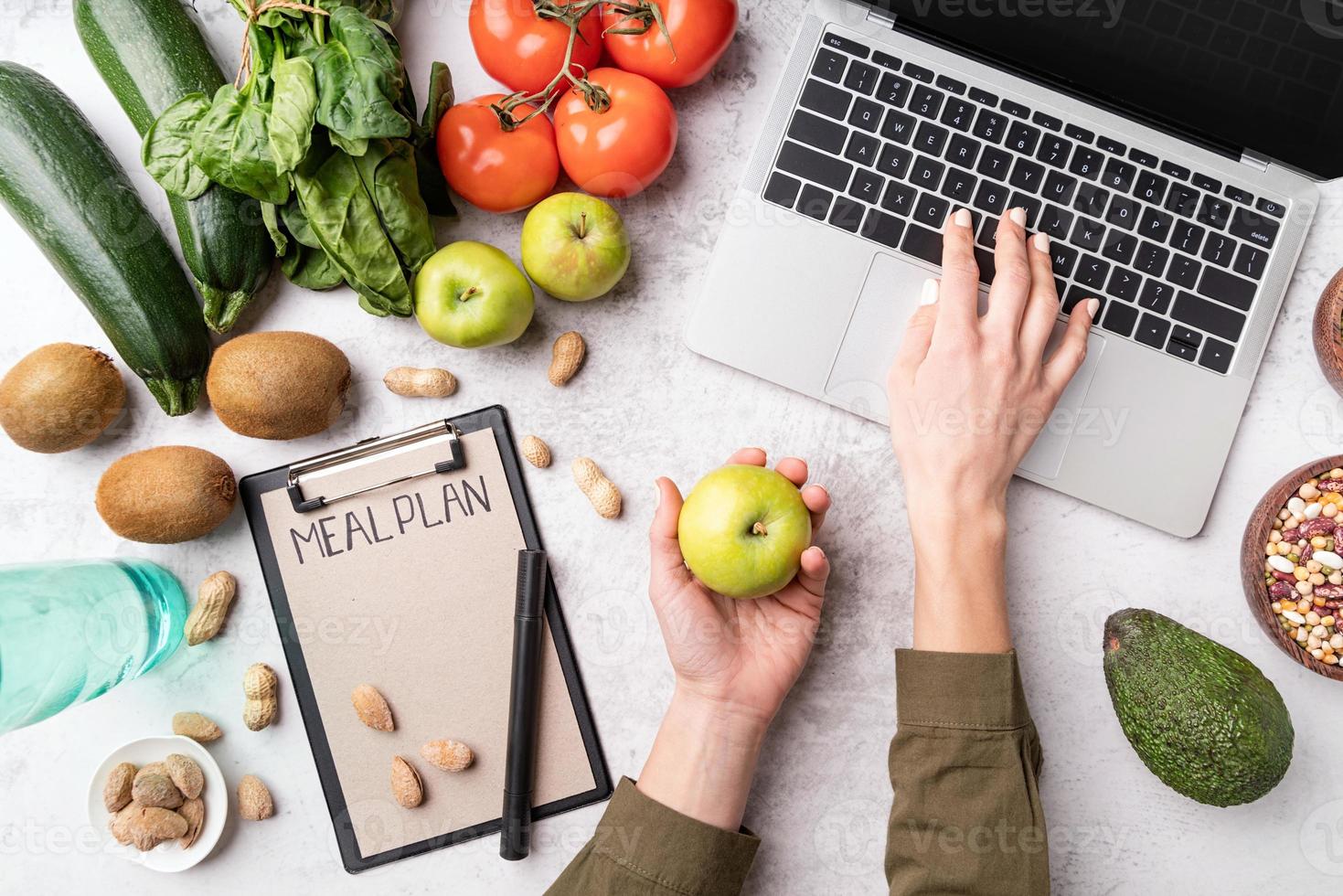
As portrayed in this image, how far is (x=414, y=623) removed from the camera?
0.93 meters

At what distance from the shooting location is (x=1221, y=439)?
0.89 metres

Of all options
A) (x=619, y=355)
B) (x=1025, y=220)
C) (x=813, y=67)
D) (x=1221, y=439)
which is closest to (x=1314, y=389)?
(x=1221, y=439)

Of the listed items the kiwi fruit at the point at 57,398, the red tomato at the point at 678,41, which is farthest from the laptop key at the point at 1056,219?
the kiwi fruit at the point at 57,398

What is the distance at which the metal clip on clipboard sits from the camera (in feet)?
3.03

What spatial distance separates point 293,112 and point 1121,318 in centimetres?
82

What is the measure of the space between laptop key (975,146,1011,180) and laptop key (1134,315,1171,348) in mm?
206

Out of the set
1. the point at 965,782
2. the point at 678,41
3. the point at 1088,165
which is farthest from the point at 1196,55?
the point at 965,782

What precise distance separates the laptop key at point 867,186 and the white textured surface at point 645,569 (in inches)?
5.5

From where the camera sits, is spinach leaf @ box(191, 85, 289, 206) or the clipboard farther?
the clipboard

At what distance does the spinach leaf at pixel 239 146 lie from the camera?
76 cm

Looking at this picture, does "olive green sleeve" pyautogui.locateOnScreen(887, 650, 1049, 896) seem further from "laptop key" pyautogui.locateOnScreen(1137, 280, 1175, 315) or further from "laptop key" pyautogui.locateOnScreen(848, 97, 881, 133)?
"laptop key" pyautogui.locateOnScreen(848, 97, 881, 133)

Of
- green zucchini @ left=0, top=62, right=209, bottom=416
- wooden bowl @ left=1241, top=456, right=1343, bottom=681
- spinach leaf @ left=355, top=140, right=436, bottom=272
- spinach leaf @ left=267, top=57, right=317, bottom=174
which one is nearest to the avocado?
wooden bowl @ left=1241, top=456, right=1343, bottom=681

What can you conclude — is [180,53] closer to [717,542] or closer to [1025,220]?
[717,542]

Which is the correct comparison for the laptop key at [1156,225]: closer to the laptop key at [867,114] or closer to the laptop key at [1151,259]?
the laptop key at [1151,259]
